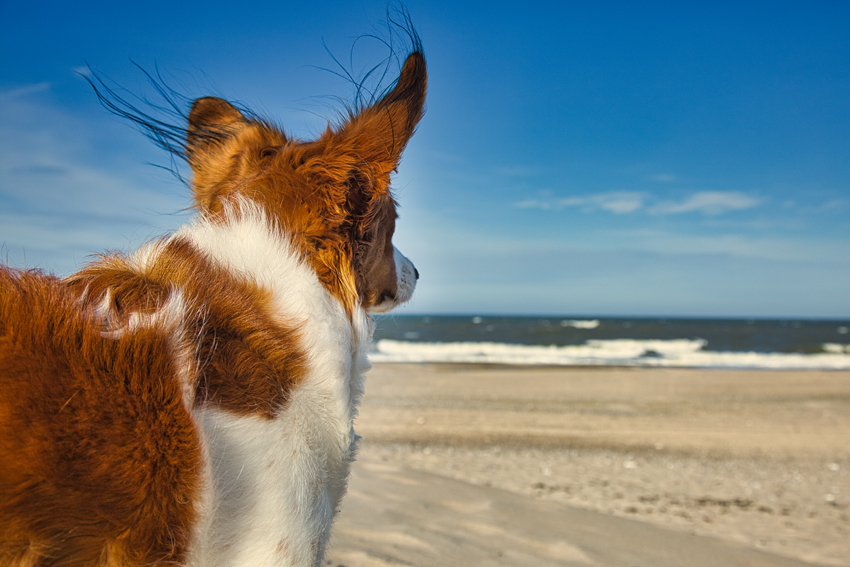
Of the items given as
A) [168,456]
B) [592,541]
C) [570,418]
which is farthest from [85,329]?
[570,418]

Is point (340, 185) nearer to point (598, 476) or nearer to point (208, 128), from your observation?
point (208, 128)

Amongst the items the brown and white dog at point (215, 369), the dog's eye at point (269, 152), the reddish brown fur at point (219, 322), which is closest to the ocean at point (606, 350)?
the dog's eye at point (269, 152)

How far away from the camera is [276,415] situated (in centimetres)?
147

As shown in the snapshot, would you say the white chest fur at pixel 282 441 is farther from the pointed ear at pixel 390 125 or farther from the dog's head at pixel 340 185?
the pointed ear at pixel 390 125

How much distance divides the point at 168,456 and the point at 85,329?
0.35 m

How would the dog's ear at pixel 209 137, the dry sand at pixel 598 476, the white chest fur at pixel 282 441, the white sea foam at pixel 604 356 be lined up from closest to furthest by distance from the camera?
the white chest fur at pixel 282 441 → the dog's ear at pixel 209 137 → the dry sand at pixel 598 476 → the white sea foam at pixel 604 356

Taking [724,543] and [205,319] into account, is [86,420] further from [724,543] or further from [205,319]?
[724,543]

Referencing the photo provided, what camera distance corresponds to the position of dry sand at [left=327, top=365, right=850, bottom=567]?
3998 millimetres

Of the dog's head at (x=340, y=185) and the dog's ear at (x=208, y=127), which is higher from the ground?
the dog's ear at (x=208, y=127)

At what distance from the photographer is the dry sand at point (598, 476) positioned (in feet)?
13.1

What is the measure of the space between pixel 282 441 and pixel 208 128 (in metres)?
1.38

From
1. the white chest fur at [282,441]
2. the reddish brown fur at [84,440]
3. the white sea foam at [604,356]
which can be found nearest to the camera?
the reddish brown fur at [84,440]

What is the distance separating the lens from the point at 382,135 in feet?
5.82

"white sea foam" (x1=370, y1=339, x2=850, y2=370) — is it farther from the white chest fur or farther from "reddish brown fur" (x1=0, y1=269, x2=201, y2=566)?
"reddish brown fur" (x1=0, y1=269, x2=201, y2=566)
